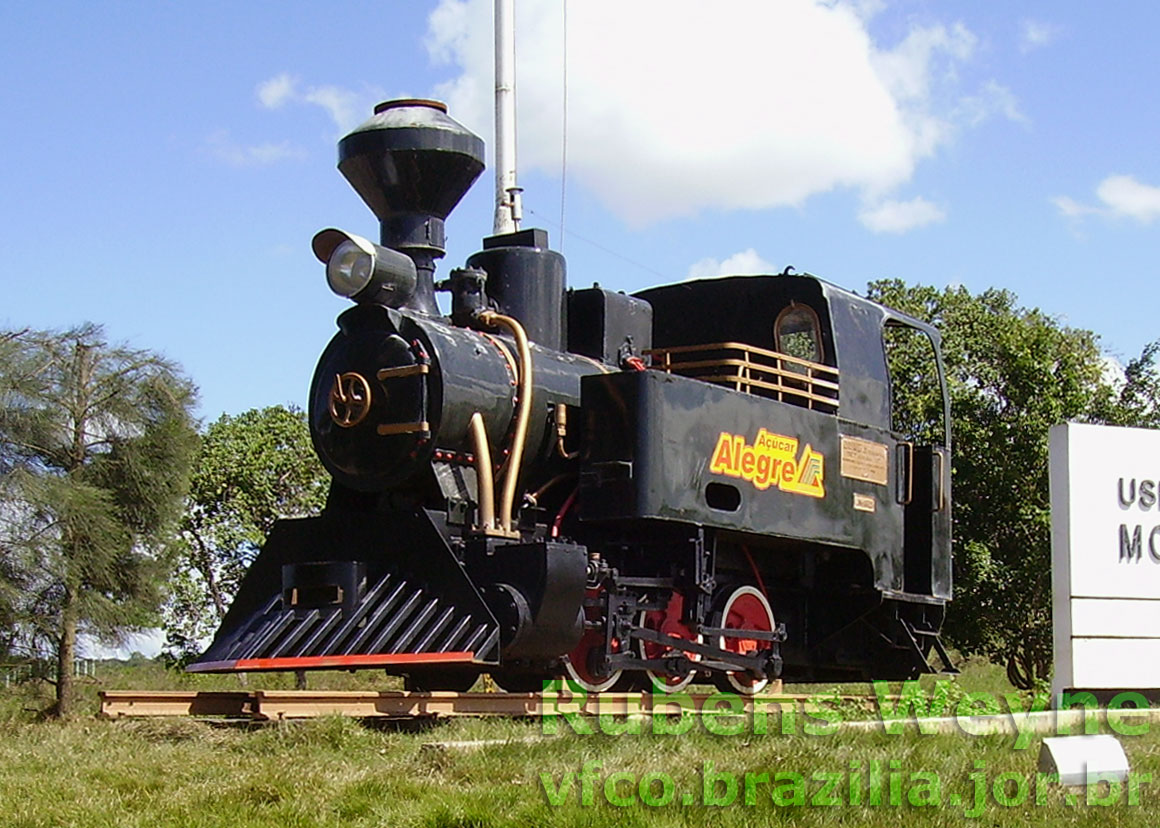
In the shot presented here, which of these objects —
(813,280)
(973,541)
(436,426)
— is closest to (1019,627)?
(973,541)

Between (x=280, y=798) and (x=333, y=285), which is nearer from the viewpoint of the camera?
(x=280, y=798)

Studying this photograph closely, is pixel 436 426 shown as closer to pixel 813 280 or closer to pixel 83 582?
pixel 813 280

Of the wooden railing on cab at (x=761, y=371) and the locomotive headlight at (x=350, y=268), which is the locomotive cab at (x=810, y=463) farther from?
the locomotive headlight at (x=350, y=268)

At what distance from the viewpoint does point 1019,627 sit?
16.4 m

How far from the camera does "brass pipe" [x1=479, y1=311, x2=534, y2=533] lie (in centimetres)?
848

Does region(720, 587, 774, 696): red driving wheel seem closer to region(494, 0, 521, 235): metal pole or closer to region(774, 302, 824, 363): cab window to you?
region(774, 302, 824, 363): cab window

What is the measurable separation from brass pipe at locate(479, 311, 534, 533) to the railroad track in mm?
965

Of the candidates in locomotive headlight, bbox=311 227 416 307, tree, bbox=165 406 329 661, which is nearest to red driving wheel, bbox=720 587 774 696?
locomotive headlight, bbox=311 227 416 307

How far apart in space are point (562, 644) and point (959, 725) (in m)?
2.12

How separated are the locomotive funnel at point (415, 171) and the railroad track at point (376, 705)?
2.36m

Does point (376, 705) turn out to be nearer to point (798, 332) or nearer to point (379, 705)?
point (379, 705)

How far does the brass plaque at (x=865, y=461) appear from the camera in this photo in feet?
33.4

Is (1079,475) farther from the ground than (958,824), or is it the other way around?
(1079,475)

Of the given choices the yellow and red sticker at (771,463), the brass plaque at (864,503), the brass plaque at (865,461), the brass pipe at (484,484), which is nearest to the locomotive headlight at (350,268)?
the brass pipe at (484,484)
